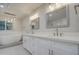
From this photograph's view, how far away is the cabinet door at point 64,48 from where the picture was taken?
3.48 ft

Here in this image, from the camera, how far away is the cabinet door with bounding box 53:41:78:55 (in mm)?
1061

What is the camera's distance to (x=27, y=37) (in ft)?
5.34

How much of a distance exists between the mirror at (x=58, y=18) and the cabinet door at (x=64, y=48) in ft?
1.28

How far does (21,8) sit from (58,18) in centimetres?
60

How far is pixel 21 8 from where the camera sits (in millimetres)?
1498

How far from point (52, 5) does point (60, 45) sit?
650 mm

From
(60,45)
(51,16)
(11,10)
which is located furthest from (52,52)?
(11,10)

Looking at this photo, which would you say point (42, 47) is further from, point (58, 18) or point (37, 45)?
point (58, 18)

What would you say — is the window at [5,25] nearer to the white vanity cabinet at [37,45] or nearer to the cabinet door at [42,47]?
the white vanity cabinet at [37,45]

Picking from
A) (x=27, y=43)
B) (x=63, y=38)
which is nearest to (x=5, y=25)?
(x=27, y=43)

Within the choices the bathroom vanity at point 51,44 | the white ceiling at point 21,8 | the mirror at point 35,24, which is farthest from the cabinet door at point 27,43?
the white ceiling at point 21,8

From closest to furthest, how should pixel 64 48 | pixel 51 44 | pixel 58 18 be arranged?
pixel 64 48
pixel 51 44
pixel 58 18

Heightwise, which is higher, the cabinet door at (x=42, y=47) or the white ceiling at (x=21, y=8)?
the white ceiling at (x=21, y=8)

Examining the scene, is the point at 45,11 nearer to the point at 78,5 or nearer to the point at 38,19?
the point at 38,19
